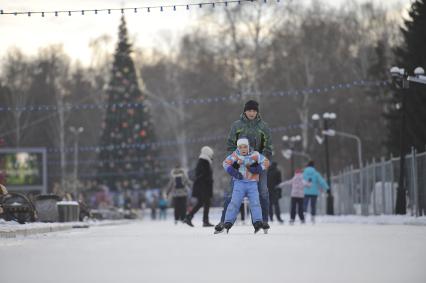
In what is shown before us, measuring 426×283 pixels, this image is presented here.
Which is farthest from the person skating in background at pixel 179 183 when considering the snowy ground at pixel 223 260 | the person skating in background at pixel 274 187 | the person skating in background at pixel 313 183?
the snowy ground at pixel 223 260

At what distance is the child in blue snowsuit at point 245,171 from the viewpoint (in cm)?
1577

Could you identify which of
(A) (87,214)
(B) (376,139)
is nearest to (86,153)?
(B) (376,139)

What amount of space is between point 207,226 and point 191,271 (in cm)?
1371

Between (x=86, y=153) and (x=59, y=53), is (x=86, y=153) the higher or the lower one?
the lower one

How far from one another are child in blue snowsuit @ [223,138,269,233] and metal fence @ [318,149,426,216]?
411 inches

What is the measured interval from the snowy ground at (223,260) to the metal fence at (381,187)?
1212cm

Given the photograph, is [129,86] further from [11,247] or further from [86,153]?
[11,247]

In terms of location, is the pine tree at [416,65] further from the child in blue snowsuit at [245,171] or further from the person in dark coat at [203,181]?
the child in blue snowsuit at [245,171]

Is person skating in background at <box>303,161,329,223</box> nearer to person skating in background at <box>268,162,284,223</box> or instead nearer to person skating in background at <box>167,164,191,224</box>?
Result: person skating in background at <box>268,162,284,223</box>

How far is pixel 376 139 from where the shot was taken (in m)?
68.9

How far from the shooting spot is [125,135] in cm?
7681

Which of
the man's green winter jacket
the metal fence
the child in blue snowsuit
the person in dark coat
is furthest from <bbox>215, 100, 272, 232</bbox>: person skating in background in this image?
the metal fence

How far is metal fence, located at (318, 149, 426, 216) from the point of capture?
87.0 ft

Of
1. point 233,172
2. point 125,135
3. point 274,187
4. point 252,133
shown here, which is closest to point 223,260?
point 233,172
